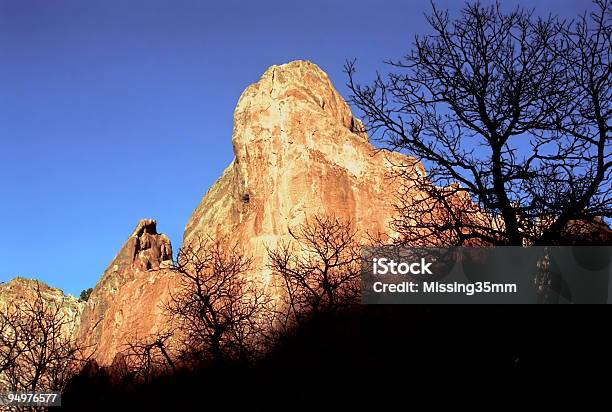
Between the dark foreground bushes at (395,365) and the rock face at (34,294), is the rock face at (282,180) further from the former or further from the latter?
the dark foreground bushes at (395,365)

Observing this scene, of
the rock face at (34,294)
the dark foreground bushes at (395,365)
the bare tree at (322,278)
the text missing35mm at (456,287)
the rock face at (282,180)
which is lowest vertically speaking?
the dark foreground bushes at (395,365)

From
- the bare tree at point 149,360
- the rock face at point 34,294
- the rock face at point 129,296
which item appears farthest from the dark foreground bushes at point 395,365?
the rock face at point 34,294

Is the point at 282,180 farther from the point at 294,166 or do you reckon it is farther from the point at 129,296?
the point at 129,296

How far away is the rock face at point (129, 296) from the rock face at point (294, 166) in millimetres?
6801

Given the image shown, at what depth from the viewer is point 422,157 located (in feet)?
34.5

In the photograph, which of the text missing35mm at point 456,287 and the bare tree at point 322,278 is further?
the bare tree at point 322,278

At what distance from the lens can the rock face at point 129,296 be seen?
3884cm

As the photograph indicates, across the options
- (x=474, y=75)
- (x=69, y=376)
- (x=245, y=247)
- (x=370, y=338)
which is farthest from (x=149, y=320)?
(x=474, y=75)

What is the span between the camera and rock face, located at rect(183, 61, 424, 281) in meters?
35.9

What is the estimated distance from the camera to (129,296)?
4166 cm

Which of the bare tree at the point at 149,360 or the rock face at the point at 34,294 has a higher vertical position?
the rock face at the point at 34,294

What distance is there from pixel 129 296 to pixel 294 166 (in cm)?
1481

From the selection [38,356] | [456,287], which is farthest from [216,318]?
[456,287]

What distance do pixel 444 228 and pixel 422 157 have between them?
4.37ft
